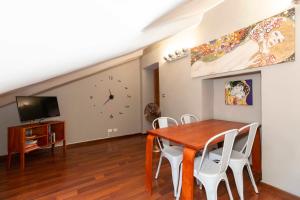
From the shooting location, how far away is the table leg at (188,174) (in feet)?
5.14

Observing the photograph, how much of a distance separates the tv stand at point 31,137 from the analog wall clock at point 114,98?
1.28 metres

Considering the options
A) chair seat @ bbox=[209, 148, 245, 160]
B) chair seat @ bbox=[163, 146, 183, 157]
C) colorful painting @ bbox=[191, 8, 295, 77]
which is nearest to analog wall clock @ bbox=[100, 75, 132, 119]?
colorful painting @ bbox=[191, 8, 295, 77]

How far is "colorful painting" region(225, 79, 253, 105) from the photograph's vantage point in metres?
2.76

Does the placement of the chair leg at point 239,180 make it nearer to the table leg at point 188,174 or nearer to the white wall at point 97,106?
the table leg at point 188,174

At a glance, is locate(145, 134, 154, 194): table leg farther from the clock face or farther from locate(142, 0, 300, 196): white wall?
the clock face

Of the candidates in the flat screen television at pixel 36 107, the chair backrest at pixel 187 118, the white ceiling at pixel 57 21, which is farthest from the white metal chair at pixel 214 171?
the flat screen television at pixel 36 107

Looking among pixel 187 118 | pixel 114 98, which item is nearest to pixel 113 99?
pixel 114 98

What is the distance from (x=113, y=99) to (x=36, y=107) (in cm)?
196

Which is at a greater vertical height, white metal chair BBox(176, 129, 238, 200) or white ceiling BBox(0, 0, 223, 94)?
white ceiling BBox(0, 0, 223, 94)

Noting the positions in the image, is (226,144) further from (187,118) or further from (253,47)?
(187,118)

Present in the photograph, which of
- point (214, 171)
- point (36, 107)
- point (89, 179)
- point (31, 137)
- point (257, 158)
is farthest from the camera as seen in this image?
point (36, 107)

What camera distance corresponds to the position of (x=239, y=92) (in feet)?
9.45

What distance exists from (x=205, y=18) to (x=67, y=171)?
11.8 feet

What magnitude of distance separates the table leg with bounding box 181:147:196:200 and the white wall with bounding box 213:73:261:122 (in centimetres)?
Answer: 169
